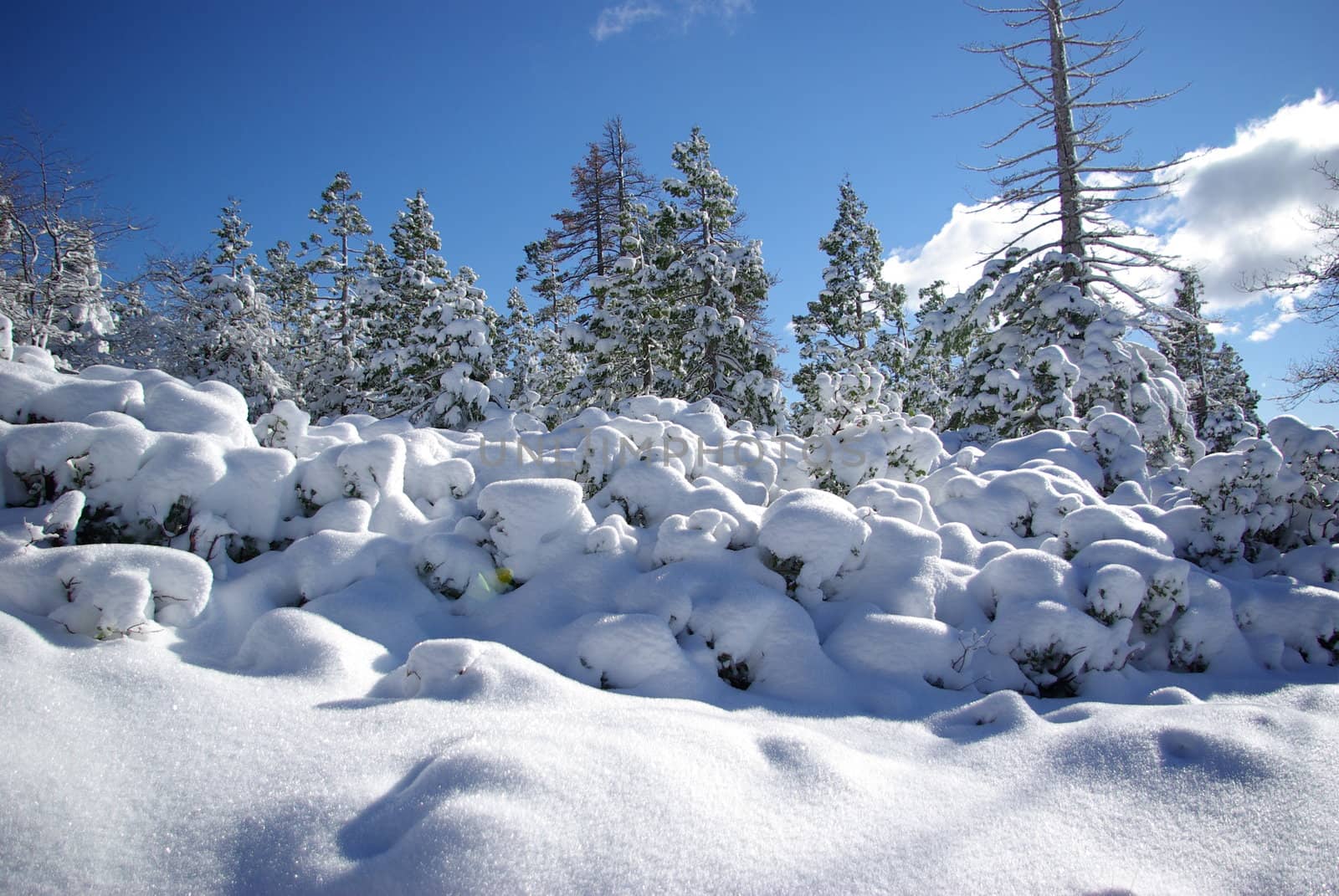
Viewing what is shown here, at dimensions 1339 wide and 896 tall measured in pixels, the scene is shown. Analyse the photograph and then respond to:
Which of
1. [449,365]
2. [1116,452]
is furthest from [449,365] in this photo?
[1116,452]

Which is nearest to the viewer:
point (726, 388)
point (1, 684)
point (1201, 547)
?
point (1, 684)

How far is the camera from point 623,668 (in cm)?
302

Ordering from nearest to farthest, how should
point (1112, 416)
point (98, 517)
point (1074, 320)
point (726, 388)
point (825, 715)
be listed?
point (825, 715), point (98, 517), point (1112, 416), point (1074, 320), point (726, 388)

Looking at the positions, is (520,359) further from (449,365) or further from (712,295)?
(712,295)

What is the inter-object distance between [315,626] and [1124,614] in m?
4.44

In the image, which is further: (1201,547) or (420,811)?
(1201,547)

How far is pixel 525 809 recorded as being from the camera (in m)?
1.76

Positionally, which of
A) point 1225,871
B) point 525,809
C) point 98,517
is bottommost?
point 1225,871

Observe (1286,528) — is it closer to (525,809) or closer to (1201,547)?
(1201,547)

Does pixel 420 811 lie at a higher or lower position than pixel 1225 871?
higher

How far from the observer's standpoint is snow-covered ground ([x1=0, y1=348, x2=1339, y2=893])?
1736mm

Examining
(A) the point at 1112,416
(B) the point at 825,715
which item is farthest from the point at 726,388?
(B) the point at 825,715

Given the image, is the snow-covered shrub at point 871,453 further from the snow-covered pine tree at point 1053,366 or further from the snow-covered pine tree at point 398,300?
the snow-covered pine tree at point 398,300

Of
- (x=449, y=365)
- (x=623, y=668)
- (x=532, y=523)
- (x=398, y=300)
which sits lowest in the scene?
(x=623, y=668)
